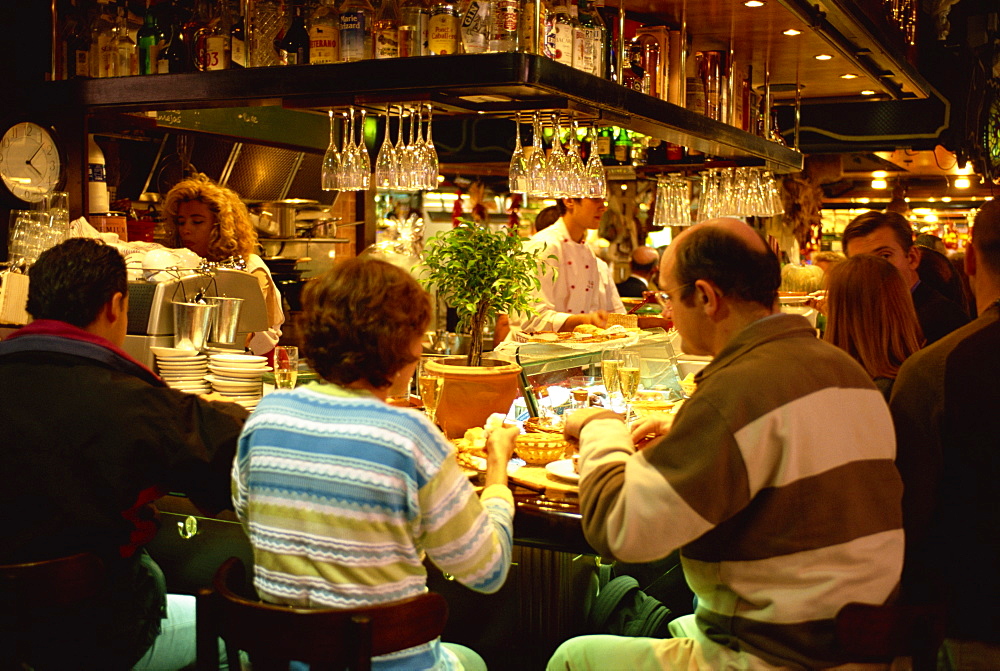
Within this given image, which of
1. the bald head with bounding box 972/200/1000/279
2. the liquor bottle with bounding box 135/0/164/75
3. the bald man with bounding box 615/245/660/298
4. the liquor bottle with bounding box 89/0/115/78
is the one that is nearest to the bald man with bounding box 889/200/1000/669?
the bald head with bounding box 972/200/1000/279

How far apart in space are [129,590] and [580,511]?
1155 millimetres

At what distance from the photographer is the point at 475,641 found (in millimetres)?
2938

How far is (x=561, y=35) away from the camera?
11.2 ft

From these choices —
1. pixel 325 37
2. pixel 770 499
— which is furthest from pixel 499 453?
pixel 325 37

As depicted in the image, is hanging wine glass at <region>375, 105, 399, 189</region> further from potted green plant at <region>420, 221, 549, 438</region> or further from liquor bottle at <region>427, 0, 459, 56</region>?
potted green plant at <region>420, 221, 549, 438</region>

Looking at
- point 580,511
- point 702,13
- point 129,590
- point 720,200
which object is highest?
point 702,13

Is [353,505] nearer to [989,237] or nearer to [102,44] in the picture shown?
[989,237]

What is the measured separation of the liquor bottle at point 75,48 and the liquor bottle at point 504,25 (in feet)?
6.34

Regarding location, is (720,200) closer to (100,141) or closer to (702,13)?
(702,13)

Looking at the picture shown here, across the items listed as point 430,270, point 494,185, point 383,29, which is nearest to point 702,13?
point 383,29

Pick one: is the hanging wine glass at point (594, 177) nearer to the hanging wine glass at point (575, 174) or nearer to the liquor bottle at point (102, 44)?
the hanging wine glass at point (575, 174)

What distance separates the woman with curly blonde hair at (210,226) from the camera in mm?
5344

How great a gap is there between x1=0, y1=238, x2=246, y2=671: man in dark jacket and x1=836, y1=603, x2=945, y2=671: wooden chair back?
1.43m

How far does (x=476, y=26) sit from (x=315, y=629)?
81.8 inches
